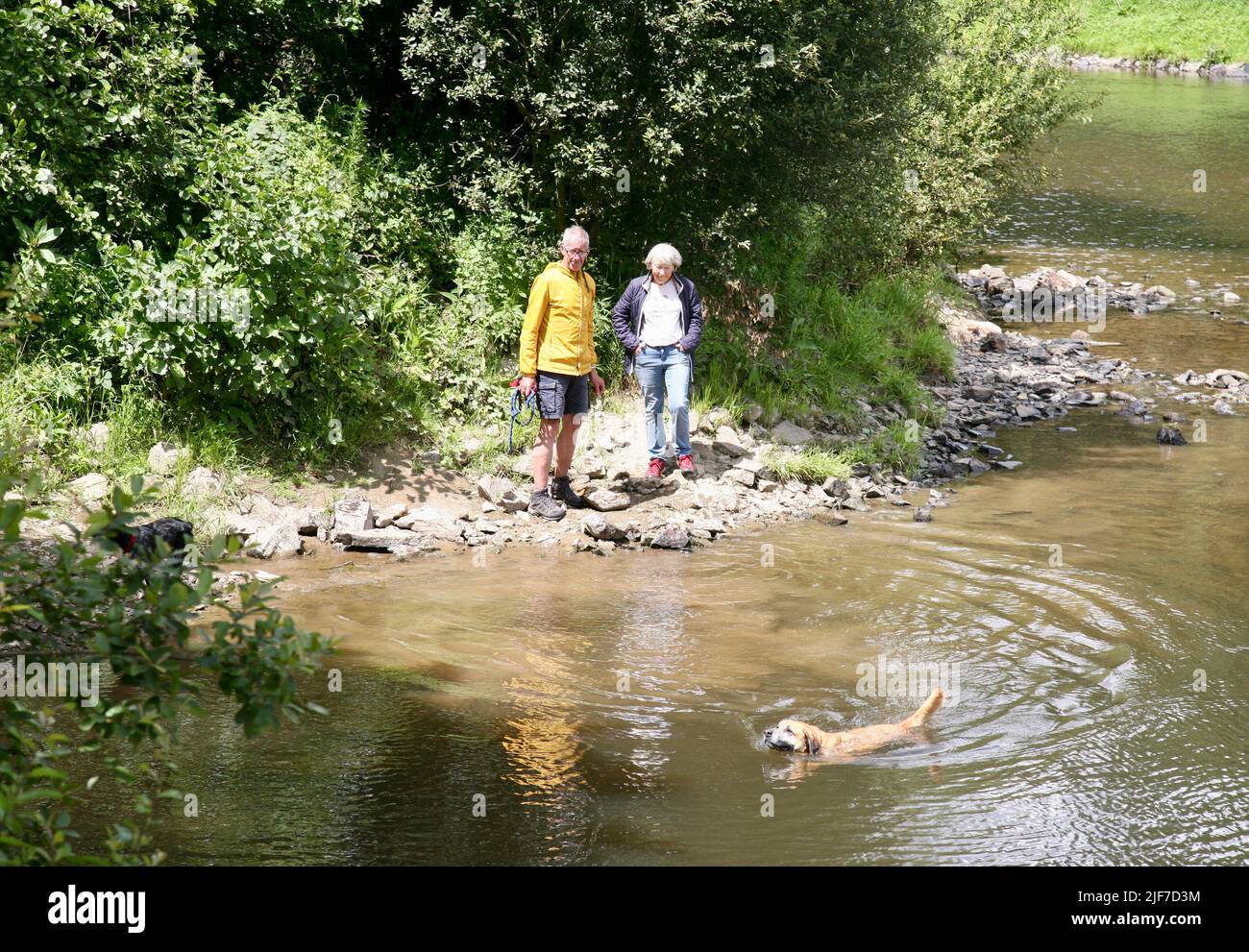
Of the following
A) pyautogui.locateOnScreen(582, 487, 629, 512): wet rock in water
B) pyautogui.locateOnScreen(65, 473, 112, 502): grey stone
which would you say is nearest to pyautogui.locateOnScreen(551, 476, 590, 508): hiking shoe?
pyautogui.locateOnScreen(582, 487, 629, 512): wet rock in water

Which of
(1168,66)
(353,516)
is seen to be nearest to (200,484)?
(353,516)

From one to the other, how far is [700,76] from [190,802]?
7557 millimetres

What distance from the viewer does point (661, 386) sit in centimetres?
1080

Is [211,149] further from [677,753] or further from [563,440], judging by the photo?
[677,753]

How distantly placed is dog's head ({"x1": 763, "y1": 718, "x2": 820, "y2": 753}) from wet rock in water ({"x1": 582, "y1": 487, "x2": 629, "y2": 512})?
13.2 ft

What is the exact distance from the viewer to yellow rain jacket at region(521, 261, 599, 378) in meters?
9.93

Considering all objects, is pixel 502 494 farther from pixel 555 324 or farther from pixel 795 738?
pixel 795 738

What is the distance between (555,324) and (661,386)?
1.28 metres

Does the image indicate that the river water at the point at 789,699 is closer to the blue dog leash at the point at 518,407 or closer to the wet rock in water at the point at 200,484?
the wet rock in water at the point at 200,484

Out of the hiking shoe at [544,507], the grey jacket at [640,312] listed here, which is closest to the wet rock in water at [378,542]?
the hiking shoe at [544,507]

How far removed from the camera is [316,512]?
31.8 feet

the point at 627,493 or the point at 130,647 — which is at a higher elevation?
the point at 130,647

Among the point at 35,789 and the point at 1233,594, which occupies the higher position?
the point at 35,789
